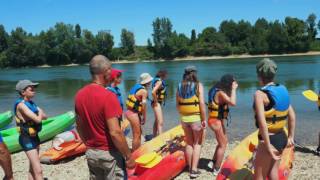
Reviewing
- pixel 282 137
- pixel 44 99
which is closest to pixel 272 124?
pixel 282 137

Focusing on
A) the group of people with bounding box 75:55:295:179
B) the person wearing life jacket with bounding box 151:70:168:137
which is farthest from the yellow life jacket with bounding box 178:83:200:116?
the person wearing life jacket with bounding box 151:70:168:137

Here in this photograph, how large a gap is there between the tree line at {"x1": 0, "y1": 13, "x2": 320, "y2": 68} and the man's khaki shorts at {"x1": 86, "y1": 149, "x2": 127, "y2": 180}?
80621 mm

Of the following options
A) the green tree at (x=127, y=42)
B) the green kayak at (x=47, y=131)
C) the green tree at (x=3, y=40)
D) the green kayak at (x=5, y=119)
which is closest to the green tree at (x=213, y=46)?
the green tree at (x=127, y=42)

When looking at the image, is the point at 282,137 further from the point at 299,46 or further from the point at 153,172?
the point at 299,46

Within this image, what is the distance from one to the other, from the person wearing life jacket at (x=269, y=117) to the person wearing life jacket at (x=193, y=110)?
1.79m

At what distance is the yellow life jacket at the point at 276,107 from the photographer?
393 centimetres

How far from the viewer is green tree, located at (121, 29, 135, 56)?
9192 cm

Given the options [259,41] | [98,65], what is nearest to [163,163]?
[98,65]

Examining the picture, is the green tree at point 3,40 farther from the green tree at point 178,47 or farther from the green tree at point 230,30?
the green tree at point 230,30

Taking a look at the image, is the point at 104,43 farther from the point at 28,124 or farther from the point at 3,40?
the point at 28,124

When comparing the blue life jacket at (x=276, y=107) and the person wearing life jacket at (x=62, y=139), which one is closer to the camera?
the blue life jacket at (x=276, y=107)

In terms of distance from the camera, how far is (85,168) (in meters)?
6.87

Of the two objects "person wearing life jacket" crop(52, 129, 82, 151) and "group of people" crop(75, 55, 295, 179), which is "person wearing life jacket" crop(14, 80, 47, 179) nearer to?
"group of people" crop(75, 55, 295, 179)

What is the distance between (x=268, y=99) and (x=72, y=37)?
84.9m
